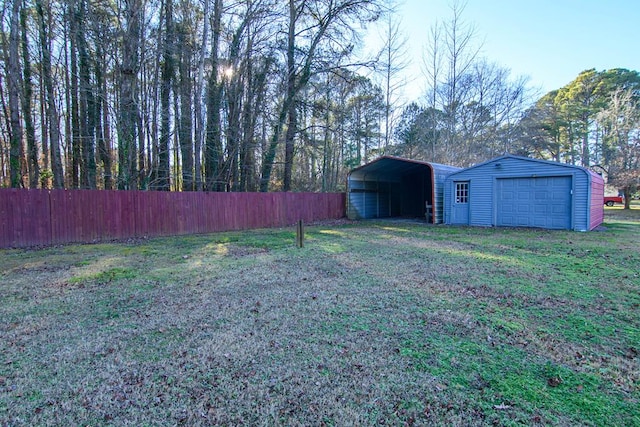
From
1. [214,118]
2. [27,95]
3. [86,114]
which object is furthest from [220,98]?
[27,95]

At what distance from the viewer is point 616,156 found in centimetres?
2072

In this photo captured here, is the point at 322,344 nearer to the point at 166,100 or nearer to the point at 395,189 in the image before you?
the point at 166,100

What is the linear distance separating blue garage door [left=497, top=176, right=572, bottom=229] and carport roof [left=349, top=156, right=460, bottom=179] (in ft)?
9.90

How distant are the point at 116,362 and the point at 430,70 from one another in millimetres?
24610

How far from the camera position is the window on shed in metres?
13.3

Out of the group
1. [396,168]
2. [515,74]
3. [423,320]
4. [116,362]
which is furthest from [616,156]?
[116,362]

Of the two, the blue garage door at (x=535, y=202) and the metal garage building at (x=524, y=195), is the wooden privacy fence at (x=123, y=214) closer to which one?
the metal garage building at (x=524, y=195)

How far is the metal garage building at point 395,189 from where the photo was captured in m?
14.1

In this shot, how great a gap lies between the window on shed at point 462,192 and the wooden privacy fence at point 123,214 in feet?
23.2

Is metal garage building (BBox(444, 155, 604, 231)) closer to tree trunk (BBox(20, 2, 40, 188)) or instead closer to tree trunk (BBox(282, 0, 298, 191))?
tree trunk (BBox(282, 0, 298, 191))

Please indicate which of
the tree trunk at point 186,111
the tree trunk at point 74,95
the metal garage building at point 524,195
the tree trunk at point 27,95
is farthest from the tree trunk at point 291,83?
the tree trunk at point 27,95

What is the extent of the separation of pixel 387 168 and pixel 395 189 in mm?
3051

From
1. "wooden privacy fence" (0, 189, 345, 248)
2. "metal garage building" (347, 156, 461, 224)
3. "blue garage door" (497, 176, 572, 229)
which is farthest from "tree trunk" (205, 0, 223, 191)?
"blue garage door" (497, 176, 572, 229)

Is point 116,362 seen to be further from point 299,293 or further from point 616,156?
point 616,156
